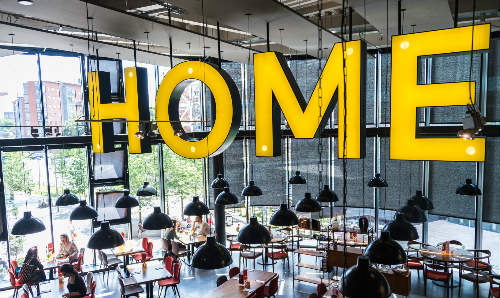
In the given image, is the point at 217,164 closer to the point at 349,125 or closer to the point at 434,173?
the point at 434,173

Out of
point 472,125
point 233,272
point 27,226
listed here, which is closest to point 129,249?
point 233,272

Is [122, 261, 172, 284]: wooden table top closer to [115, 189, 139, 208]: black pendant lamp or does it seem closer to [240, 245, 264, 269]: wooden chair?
[115, 189, 139, 208]: black pendant lamp

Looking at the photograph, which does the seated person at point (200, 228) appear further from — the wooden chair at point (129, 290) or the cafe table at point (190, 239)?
the wooden chair at point (129, 290)

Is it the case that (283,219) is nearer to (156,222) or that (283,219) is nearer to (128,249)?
(156,222)

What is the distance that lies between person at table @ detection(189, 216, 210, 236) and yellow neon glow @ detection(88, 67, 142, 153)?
18.7 feet

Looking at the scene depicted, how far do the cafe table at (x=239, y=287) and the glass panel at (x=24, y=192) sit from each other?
16.9ft

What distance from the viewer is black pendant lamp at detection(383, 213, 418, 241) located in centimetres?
493

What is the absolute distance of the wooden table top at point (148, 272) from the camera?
25.9 ft

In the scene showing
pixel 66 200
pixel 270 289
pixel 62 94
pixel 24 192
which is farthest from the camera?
pixel 62 94

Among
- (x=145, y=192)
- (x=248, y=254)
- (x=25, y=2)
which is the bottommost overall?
(x=248, y=254)

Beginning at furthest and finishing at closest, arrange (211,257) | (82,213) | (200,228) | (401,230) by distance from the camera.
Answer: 1. (200,228)
2. (82,213)
3. (401,230)
4. (211,257)

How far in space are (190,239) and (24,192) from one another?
454cm

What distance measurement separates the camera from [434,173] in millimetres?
10641

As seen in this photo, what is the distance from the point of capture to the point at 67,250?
9703 mm
